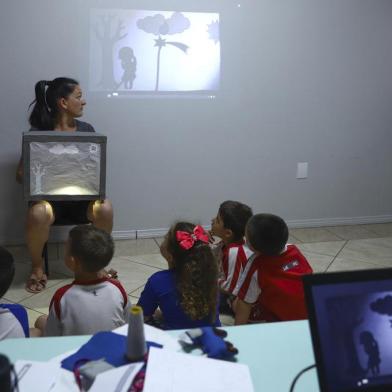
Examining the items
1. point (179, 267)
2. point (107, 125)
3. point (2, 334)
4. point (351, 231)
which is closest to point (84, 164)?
point (107, 125)

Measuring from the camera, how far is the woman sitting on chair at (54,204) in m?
2.64

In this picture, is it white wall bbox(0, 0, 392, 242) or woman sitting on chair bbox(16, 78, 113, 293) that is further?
white wall bbox(0, 0, 392, 242)

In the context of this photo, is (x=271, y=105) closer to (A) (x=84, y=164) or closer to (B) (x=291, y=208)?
(B) (x=291, y=208)

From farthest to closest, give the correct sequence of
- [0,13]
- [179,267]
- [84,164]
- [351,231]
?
[351,231] → [0,13] → [84,164] → [179,267]

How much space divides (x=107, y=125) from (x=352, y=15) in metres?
2.01

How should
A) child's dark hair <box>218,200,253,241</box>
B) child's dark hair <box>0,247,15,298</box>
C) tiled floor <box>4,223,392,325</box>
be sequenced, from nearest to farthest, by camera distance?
1. child's dark hair <box>0,247,15,298</box>
2. child's dark hair <box>218,200,253,241</box>
3. tiled floor <box>4,223,392,325</box>

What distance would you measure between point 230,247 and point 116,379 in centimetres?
121

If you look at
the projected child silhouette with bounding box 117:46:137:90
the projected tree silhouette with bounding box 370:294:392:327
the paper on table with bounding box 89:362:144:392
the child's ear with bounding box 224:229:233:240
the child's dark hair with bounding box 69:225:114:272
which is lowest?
the paper on table with bounding box 89:362:144:392

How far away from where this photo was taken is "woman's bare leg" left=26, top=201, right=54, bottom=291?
2.63 metres

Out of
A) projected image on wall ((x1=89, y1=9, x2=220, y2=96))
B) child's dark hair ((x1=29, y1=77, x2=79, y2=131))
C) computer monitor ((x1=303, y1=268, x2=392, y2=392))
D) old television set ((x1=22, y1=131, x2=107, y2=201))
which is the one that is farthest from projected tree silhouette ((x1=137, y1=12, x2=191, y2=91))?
computer monitor ((x1=303, y1=268, x2=392, y2=392))

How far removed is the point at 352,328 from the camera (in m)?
0.86

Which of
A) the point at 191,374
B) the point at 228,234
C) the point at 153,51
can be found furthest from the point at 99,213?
the point at 191,374

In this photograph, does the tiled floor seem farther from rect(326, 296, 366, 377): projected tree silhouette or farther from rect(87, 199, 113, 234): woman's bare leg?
rect(326, 296, 366, 377): projected tree silhouette

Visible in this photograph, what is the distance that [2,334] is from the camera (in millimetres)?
1312
